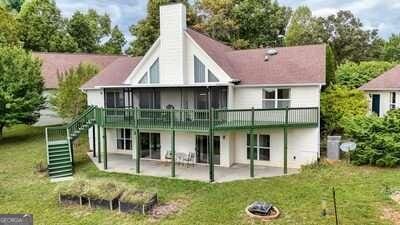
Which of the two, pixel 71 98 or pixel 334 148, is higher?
pixel 71 98


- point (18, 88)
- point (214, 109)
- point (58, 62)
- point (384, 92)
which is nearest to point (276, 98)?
point (214, 109)

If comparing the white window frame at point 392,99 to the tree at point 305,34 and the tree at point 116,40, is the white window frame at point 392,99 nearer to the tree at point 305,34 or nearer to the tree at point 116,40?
the tree at point 305,34

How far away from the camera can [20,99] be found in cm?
2211

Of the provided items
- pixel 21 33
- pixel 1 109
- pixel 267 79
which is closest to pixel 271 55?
pixel 267 79

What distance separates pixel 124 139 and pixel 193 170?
6.53 m

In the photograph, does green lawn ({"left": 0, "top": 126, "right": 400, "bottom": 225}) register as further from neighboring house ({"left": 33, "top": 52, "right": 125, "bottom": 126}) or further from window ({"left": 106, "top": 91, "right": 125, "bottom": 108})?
neighboring house ({"left": 33, "top": 52, "right": 125, "bottom": 126})

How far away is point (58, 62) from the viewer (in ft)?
110

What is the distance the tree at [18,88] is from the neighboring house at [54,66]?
4391 mm

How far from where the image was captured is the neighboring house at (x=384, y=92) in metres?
21.8

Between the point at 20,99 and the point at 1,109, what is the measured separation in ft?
4.73

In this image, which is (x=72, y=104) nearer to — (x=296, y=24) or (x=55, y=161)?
(x=55, y=161)

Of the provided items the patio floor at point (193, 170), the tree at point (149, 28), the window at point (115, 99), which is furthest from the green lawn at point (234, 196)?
the tree at point (149, 28)

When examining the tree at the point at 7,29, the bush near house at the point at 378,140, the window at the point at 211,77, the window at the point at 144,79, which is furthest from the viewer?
the tree at the point at 7,29

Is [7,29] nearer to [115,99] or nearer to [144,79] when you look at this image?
[115,99]
